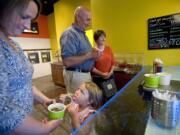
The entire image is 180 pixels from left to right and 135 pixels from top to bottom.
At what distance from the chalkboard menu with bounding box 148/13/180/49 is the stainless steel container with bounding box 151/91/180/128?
2.04 metres

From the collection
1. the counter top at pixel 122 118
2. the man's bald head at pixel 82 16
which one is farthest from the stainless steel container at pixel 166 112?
the man's bald head at pixel 82 16

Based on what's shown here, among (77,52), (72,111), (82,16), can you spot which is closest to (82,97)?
(72,111)

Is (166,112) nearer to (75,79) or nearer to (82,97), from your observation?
(82,97)

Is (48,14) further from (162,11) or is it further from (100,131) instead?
(100,131)

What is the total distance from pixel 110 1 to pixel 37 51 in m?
4.59

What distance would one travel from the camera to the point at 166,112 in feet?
2.09

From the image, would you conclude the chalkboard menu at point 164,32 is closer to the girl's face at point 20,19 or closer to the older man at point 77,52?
the older man at point 77,52

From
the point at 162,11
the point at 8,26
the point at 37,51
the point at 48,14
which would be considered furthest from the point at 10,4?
the point at 48,14

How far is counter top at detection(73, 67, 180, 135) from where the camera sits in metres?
0.74

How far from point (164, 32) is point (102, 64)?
3.95 feet

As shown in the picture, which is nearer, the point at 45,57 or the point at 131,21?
the point at 131,21

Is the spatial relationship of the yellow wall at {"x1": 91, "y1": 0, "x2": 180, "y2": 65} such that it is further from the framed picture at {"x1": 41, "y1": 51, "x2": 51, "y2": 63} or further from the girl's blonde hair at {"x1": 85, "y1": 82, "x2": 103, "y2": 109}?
the framed picture at {"x1": 41, "y1": 51, "x2": 51, "y2": 63}

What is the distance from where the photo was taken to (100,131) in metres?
0.77

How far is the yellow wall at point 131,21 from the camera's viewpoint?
7.82ft
